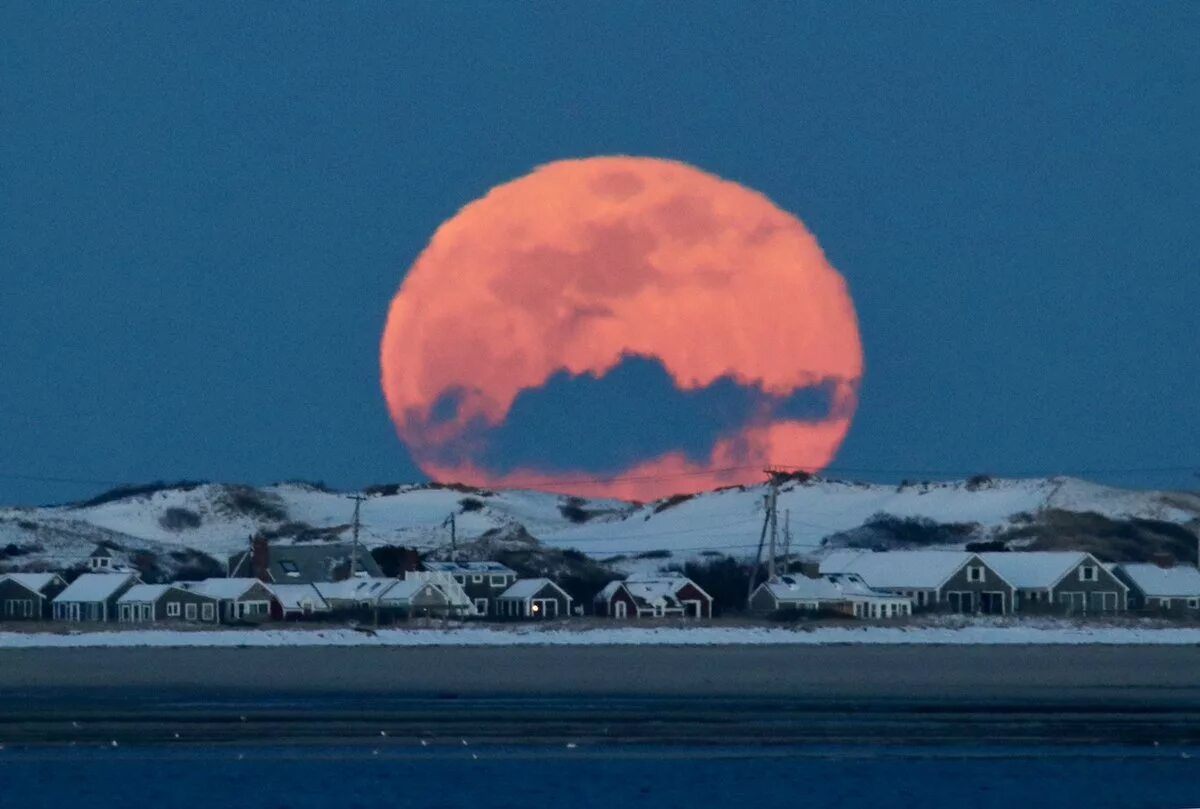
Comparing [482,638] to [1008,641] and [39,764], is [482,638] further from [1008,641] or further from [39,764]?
[39,764]

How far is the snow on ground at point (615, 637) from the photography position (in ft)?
268

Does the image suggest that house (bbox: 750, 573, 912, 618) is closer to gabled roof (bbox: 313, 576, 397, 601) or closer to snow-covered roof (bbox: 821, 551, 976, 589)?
snow-covered roof (bbox: 821, 551, 976, 589)

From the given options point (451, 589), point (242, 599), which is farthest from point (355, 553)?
point (242, 599)

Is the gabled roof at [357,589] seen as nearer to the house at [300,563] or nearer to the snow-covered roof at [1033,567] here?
the house at [300,563]

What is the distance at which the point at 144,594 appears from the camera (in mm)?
103250

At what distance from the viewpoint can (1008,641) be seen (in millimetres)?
83375

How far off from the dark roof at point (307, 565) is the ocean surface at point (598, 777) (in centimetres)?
7691

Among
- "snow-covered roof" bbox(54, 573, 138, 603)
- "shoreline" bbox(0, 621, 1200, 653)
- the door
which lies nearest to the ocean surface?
"shoreline" bbox(0, 621, 1200, 653)

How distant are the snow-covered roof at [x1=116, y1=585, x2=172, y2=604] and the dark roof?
8640mm

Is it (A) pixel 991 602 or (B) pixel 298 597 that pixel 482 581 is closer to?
(B) pixel 298 597

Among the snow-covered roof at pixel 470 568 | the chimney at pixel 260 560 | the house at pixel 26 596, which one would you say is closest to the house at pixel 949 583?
the snow-covered roof at pixel 470 568

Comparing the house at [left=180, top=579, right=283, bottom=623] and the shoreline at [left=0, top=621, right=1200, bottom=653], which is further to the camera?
the house at [left=180, top=579, right=283, bottom=623]

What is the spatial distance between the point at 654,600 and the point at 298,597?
1684 cm

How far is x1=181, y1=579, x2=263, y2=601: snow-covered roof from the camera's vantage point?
3999 inches
